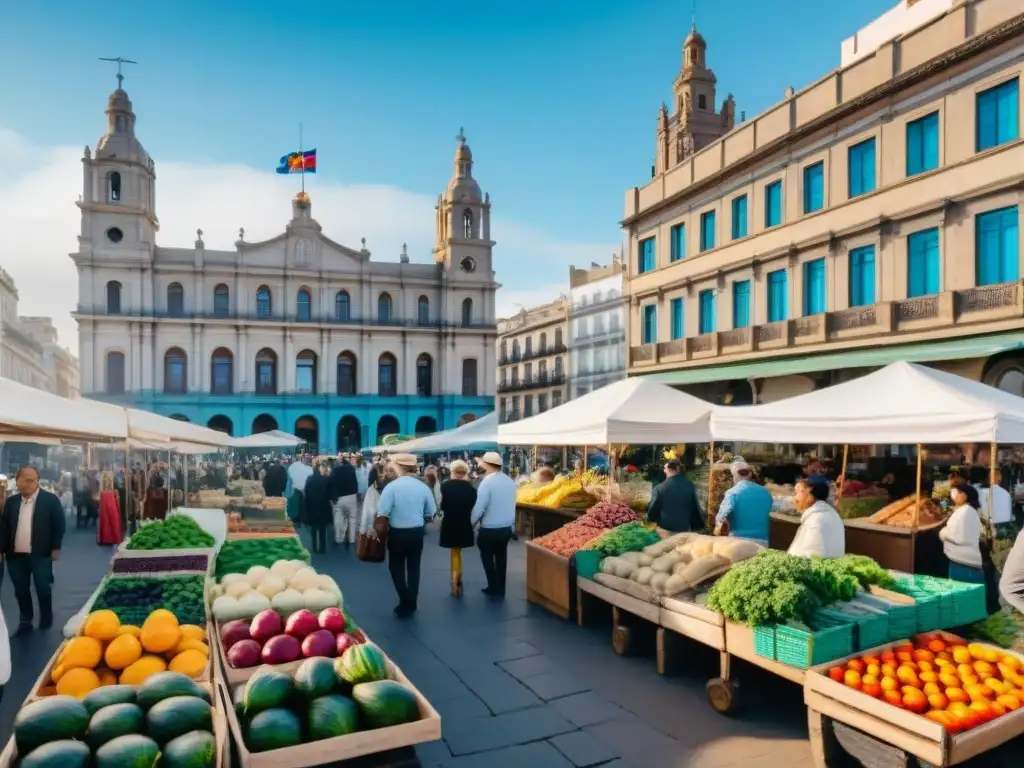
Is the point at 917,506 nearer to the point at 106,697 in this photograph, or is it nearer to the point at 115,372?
the point at 106,697

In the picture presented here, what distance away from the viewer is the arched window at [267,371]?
4416cm

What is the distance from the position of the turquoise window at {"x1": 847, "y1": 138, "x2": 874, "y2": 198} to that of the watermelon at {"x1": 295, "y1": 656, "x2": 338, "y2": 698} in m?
18.8

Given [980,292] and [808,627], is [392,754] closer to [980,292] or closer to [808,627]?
[808,627]

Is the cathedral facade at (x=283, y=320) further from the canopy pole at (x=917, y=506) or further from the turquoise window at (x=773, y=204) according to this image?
the canopy pole at (x=917, y=506)

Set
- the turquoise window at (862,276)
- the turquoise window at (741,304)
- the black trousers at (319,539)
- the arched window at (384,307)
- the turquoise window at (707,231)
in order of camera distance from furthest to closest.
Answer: the arched window at (384,307)
the turquoise window at (707,231)
the turquoise window at (741,304)
the turquoise window at (862,276)
the black trousers at (319,539)

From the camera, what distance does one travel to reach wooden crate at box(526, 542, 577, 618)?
702 cm

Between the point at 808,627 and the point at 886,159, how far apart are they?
16.8 metres

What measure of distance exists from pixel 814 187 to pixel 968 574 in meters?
16.2

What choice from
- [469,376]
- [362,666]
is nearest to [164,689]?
[362,666]

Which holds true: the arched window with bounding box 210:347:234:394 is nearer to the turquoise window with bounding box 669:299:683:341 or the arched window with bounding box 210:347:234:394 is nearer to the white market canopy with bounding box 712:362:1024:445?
the turquoise window with bounding box 669:299:683:341

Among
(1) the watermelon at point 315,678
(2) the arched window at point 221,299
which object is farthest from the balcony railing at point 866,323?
(2) the arched window at point 221,299

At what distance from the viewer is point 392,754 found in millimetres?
3363

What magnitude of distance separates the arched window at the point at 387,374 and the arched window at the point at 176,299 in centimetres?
1238

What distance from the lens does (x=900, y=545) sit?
24.7ft
